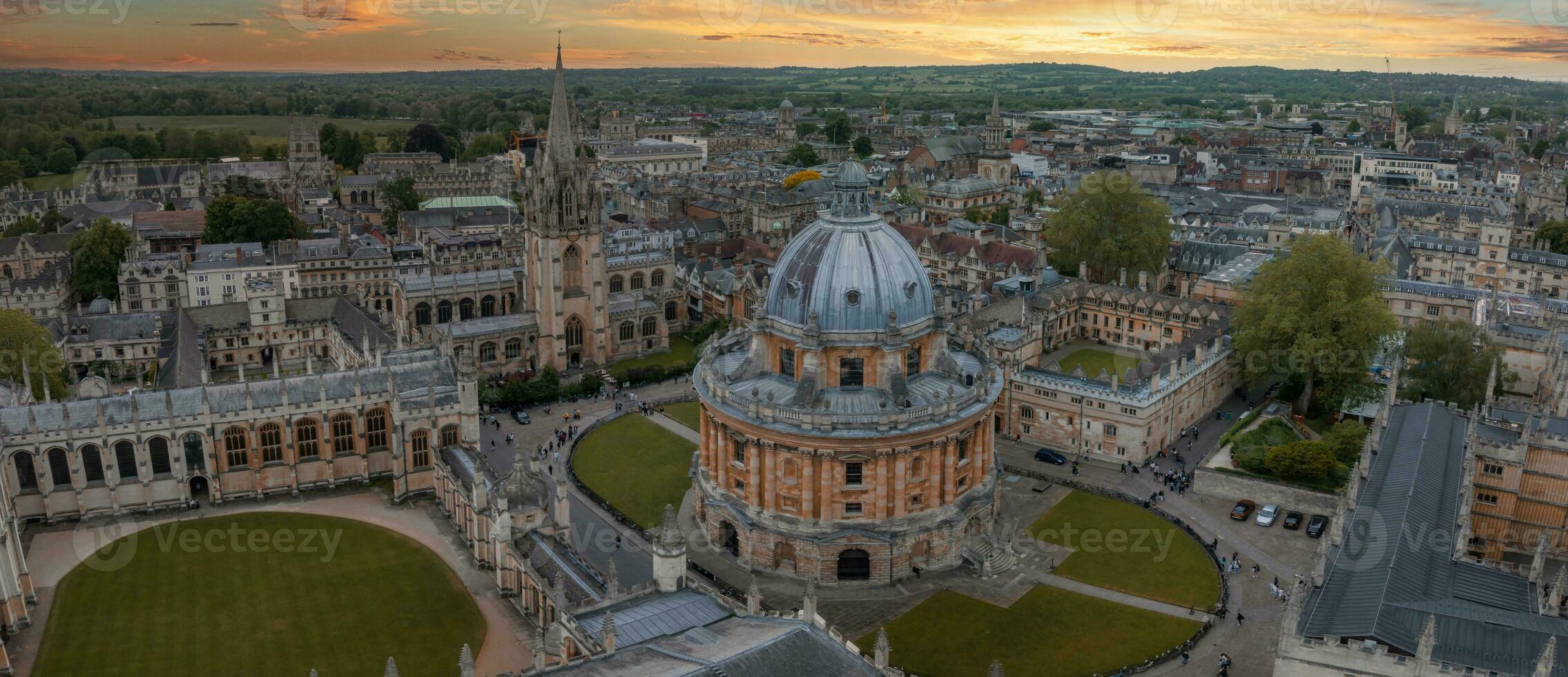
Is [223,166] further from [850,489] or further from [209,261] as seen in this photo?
[850,489]

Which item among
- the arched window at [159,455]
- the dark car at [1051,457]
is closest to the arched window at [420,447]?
the arched window at [159,455]

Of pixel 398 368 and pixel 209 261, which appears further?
pixel 209 261

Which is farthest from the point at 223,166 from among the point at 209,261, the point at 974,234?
the point at 974,234

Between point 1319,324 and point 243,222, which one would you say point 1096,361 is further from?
point 243,222

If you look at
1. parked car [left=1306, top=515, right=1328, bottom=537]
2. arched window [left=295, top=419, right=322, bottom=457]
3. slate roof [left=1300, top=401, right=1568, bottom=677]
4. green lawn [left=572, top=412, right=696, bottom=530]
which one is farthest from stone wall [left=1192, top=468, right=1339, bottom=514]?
arched window [left=295, top=419, right=322, bottom=457]

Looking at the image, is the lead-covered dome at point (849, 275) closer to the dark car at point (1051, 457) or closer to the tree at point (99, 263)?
the dark car at point (1051, 457)

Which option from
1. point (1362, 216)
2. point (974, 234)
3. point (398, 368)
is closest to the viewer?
point (398, 368)
